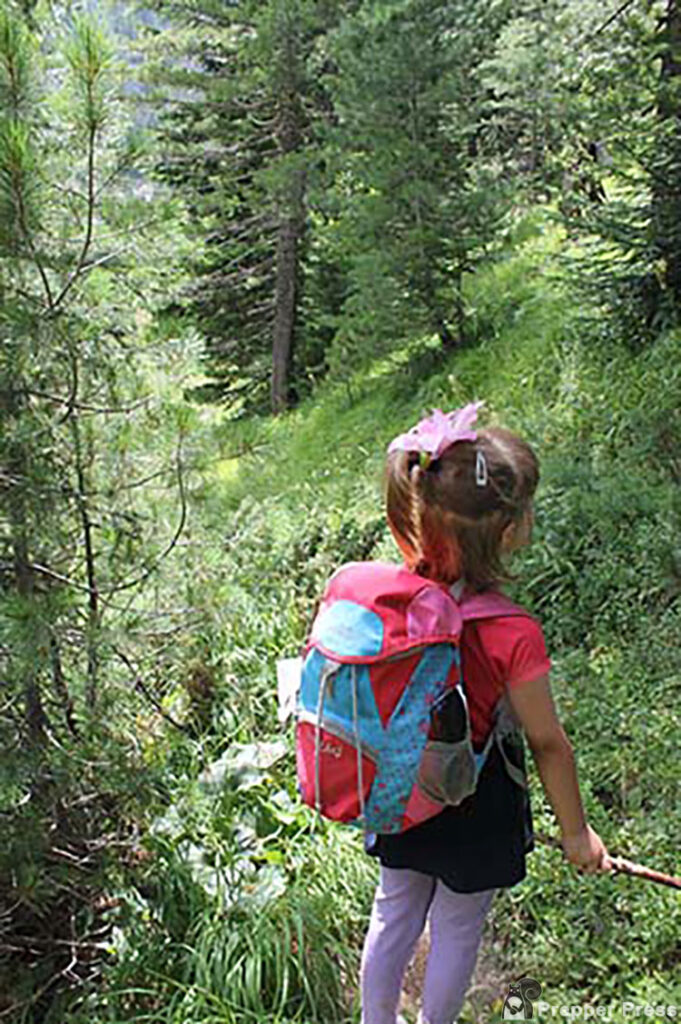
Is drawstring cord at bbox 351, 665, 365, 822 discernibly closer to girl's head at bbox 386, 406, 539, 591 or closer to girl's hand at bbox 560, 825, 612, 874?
girl's head at bbox 386, 406, 539, 591

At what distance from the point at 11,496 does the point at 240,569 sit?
8.51 ft

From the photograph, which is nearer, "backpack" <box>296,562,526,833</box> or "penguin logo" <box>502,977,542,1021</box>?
"backpack" <box>296,562,526,833</box>

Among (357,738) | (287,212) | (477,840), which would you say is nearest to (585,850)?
(477,840)

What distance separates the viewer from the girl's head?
2047 mm

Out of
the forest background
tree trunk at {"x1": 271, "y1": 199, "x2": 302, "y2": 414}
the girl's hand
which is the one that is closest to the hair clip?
the girl's hand

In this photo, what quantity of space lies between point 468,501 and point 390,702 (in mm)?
484

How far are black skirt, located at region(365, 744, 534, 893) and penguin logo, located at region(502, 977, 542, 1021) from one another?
0.87 m

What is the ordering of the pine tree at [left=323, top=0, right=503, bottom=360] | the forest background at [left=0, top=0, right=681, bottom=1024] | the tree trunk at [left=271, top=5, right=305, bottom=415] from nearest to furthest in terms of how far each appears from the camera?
the forest background at [left=0, top=0, right=681, bottom=1024] < the pine tree at [left=323, top=0, right=503, bottom=360] < the tree trunk at [left=271, top=5, right=305, bottom=415]

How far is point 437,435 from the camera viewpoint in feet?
A: 6.77

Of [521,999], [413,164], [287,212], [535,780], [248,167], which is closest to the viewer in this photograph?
[521,999]

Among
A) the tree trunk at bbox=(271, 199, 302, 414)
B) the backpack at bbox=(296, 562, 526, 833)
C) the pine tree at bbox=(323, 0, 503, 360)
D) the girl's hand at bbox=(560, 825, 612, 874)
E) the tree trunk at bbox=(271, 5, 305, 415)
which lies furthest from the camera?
the tree trunk at bbox=(271, 199, 302, 414)

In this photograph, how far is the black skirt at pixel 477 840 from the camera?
2189 mm

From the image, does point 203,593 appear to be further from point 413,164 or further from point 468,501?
point 413,164

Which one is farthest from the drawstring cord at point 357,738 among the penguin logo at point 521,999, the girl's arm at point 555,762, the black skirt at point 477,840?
the penguin logo at point 521,999
